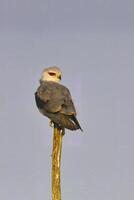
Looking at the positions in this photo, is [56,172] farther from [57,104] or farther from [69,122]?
[57,104]

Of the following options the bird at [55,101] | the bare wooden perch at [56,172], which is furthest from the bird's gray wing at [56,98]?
the bare wooden perch at [56,172]

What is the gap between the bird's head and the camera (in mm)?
12375

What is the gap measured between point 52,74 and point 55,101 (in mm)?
810

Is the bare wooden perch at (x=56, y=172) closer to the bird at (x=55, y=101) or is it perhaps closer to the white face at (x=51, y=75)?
the bird at (x=55, y=101)

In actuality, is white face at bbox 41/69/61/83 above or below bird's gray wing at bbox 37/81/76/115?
above

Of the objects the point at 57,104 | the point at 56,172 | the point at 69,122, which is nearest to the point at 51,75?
the point at 57,104

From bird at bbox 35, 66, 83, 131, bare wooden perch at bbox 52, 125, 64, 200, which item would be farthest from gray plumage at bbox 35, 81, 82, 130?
bare wooden perch at bbox 52, 125, 64, 200

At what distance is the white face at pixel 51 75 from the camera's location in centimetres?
1243

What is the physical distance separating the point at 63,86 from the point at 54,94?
0.40 metres

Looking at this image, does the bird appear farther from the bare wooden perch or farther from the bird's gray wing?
the bare wooden perch

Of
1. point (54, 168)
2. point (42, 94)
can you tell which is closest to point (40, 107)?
point (42, 94)

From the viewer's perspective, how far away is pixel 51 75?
1252cm

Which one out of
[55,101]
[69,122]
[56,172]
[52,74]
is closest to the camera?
[56,172]

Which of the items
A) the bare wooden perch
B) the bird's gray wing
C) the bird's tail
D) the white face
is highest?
the white face
